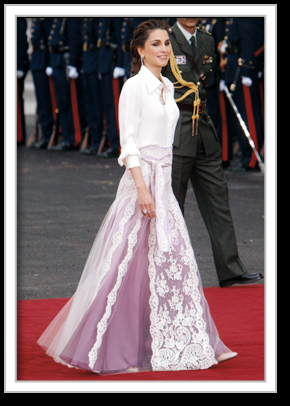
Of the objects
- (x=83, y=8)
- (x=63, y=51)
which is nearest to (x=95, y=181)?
(x=63, y=51)

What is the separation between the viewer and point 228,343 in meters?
4.11

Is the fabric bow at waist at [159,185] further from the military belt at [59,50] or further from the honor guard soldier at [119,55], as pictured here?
the military belt at [59,50]

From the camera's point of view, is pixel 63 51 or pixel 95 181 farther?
pixel 63 51

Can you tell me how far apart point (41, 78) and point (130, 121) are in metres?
10.2

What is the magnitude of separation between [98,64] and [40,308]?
307 inches

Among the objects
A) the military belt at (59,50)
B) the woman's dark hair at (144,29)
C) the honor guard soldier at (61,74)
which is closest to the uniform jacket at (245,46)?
the honor guard soldier at (61,74)

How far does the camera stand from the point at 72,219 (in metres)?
7.70

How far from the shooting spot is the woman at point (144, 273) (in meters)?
3.58

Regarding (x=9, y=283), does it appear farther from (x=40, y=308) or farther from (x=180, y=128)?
(x=180, y=128)

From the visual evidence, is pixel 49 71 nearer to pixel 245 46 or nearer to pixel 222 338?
pixel 245 46

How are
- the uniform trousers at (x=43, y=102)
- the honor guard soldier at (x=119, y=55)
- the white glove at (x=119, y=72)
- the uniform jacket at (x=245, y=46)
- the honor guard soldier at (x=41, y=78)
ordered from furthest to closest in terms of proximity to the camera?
the uniform trousers at (x=43, y=102)
the honor guard soldier at (x=41, y=78)
the white glove at (x=119, y=72)
the honor guard soldier at (x=119, y=55)
the uniform jacket at (x=245, y=46)

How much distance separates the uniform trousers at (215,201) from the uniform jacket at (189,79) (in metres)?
0.06

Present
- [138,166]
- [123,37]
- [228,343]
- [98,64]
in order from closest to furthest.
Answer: [138,166], [228,343], [123,37], [98,64]
